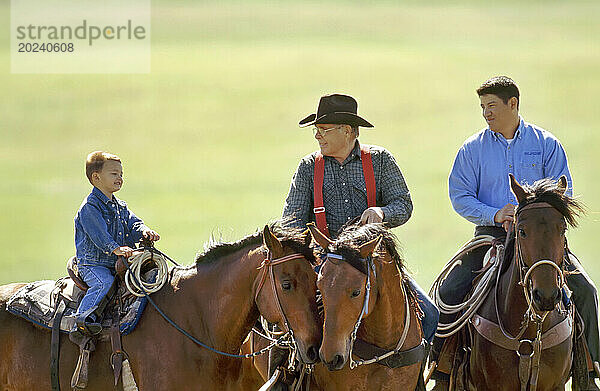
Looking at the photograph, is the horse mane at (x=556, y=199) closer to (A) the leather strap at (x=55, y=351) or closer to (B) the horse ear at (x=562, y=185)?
(B) the horse ear at (x=562, y=185)

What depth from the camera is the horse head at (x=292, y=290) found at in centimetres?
674

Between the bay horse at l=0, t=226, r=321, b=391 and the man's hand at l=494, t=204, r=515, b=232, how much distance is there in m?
1.93

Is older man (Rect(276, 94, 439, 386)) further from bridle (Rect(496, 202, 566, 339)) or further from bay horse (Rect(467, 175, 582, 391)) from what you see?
bridle (Rect(496, 202, 566, 339))

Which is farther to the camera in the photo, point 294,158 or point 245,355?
point 294,158

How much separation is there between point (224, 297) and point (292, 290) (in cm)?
82

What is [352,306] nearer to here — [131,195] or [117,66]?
[131,195]

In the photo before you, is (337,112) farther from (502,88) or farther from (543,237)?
(543,237)

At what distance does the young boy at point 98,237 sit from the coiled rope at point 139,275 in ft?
0.36

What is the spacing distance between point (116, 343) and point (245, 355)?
1.16 m

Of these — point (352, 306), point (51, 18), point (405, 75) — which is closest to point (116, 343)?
point (352, 306)

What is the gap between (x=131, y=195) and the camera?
2761cm

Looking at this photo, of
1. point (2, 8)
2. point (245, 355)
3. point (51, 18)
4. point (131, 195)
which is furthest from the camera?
point (2, 8)

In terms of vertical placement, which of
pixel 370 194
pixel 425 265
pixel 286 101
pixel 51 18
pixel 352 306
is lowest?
pixel 425 265

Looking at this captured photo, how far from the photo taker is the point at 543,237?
7.06 m
